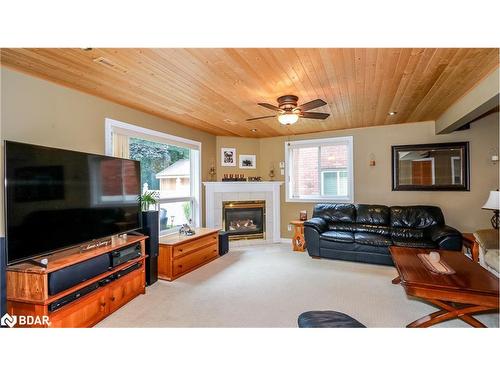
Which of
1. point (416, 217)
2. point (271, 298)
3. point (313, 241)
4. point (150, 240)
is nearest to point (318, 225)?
point (313, 241)

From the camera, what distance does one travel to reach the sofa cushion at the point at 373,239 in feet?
12.7

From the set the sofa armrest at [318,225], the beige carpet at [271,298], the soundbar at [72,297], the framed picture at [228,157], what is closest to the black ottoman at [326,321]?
the beige carpet at [271,298]

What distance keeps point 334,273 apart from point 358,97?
246cm

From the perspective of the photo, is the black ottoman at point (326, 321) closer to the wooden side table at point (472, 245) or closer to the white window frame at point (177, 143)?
the wooden side table at point (472, 245)

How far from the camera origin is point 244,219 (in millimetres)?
5504

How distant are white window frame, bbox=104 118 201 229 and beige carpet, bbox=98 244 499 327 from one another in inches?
52.3

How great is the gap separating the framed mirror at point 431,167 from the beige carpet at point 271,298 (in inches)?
71.6

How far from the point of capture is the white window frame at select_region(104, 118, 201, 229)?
3189mm

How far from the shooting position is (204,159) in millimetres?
5133

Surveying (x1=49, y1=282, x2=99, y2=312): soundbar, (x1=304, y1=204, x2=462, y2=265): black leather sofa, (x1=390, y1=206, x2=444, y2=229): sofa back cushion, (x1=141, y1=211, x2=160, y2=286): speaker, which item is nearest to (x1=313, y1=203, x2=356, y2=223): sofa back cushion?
(x1=304, y1=204, x2=462, y2=265): black leather sofa

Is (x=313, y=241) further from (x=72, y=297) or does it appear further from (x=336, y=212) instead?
(x=72, y=297)

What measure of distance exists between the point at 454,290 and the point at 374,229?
7.46 ft

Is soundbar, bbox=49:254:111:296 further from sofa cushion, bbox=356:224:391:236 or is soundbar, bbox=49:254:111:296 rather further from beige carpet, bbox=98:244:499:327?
sofa cushion, bbox=356:224:391:236
